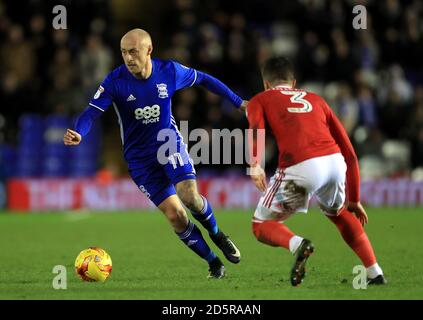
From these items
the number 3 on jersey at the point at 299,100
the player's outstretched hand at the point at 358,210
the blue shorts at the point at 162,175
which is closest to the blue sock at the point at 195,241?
the blue shorts at the point at 162,175

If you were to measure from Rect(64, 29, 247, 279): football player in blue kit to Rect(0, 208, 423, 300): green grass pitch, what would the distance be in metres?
0.45

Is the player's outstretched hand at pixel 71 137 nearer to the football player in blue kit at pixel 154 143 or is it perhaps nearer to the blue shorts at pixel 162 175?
the football player in blue kit at pixel 154 143

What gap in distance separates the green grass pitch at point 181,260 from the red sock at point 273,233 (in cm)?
38

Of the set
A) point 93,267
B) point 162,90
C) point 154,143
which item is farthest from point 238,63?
point 93,267

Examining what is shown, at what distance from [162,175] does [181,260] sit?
1.76m

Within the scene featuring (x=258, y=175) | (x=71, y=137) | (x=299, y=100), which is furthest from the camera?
(x=71, y=137)

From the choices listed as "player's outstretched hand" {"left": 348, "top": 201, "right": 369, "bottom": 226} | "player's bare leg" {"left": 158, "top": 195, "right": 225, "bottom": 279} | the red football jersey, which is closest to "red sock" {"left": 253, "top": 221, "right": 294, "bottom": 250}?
the red football jersey

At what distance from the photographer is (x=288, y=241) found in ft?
23.2

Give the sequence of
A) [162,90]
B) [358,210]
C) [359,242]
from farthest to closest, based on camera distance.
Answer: [162,90] → [358,210] → [359,242]

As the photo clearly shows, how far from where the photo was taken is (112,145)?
18906mm

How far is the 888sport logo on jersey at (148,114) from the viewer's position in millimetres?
8375

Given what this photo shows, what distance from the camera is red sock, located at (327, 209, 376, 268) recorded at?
7.58m

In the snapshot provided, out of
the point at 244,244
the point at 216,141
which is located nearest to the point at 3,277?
the point at 244,244

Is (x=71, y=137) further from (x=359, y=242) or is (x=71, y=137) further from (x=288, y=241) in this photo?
(x=359, y=242)
